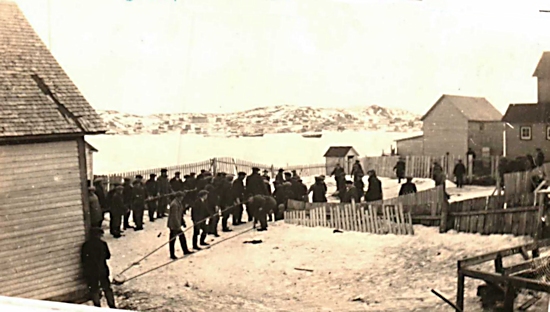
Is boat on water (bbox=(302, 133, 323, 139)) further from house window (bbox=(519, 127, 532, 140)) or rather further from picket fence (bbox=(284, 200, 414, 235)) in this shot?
house window (bbox=(519, 127, 532, 140))

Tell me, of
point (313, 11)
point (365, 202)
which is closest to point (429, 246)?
point (365, 202)

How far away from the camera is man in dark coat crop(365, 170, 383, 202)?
1657 millimetres

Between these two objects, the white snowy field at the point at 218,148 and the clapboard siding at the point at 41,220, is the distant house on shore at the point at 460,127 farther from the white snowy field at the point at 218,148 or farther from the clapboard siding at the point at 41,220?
the clapboard siding at the point at 41,220

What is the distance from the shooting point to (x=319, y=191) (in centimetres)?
173

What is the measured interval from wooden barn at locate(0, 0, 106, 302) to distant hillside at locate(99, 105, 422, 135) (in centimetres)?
11

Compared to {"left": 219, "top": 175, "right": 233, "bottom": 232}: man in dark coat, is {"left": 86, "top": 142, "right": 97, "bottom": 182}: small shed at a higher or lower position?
higher

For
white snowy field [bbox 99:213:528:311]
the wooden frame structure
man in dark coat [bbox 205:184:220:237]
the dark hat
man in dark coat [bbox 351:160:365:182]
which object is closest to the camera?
the wooden frame structure

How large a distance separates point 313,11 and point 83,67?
26.4 inches

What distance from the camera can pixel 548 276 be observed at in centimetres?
146

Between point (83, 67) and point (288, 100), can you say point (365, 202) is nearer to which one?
point (288, 100)

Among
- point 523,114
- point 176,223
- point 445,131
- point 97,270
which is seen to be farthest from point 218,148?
point 523,114

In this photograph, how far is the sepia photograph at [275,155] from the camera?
1533 mm

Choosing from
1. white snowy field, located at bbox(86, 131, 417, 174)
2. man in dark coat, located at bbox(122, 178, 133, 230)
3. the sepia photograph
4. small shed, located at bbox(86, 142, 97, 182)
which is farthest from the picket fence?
small shed, located at bbox(86, 142, 97, 182)

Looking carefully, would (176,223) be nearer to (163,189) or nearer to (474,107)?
(163,189)
